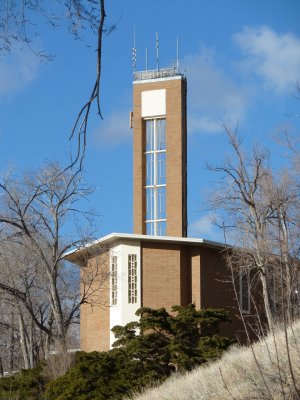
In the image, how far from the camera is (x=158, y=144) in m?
45.3

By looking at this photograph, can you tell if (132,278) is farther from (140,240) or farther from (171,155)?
(171,155)

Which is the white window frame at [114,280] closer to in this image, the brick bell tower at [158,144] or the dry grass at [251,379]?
the brick bell tower at [158,144]

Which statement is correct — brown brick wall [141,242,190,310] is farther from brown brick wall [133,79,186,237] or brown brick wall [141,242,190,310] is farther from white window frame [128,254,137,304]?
brown brick wall [133,79,186,237]

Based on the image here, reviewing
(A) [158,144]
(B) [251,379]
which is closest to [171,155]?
(A) [158,144]

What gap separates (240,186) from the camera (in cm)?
3291

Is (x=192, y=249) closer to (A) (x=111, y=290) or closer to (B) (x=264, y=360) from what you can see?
(A) (x=111, y=290)

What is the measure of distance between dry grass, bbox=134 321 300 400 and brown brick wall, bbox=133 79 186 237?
2676cm

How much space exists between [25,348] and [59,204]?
11013mm

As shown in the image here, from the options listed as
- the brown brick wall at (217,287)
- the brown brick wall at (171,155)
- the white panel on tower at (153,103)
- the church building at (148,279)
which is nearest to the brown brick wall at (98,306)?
the church building at (148,279)

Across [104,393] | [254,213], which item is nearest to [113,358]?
[104,393]

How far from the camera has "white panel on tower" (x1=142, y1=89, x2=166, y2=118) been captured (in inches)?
1789

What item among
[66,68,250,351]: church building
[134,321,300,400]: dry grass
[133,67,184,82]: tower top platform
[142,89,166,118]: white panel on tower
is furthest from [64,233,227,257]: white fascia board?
[134,321,300,400]: dry grass

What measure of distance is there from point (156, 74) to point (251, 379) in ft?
118

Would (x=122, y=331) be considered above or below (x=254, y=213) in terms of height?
below
